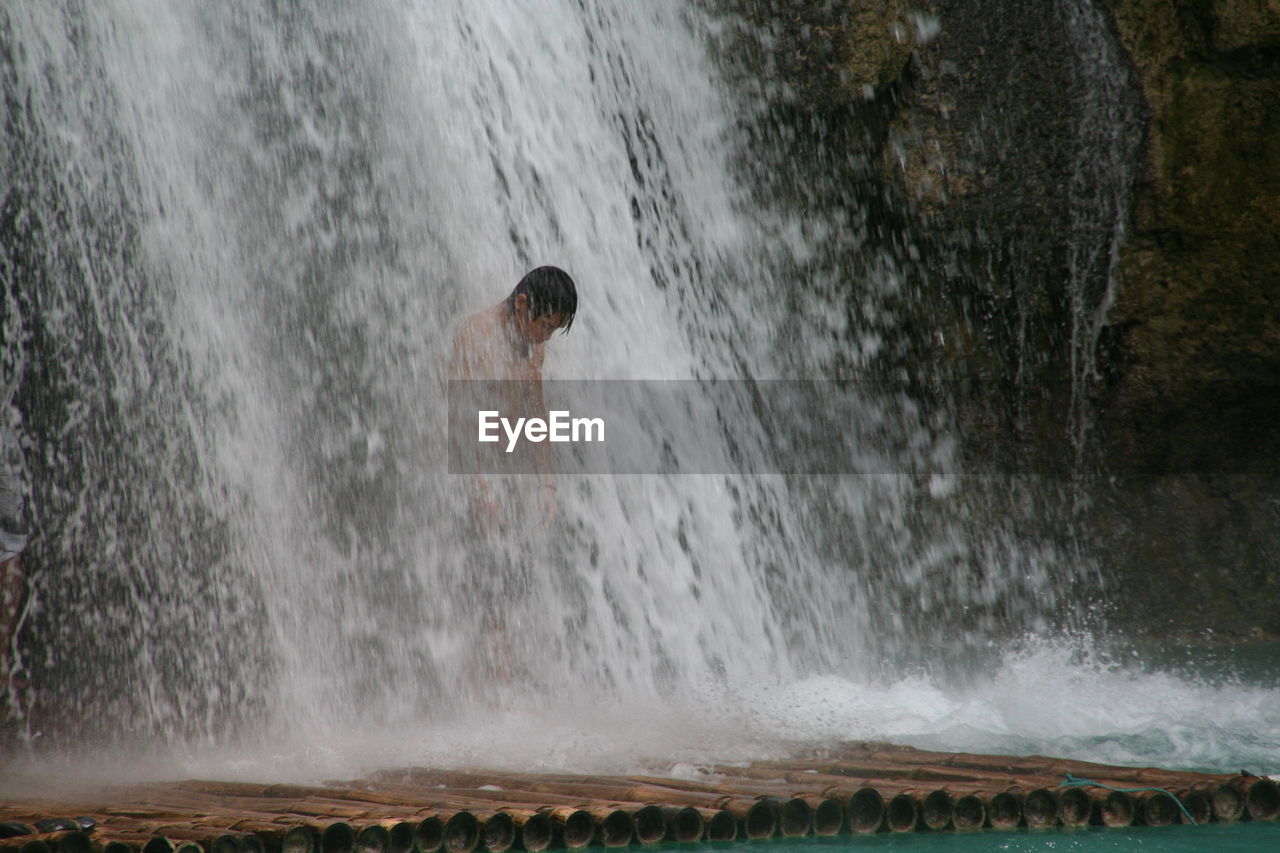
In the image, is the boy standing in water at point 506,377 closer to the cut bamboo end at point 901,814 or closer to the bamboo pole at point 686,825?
the bamboo pole at point 686,825

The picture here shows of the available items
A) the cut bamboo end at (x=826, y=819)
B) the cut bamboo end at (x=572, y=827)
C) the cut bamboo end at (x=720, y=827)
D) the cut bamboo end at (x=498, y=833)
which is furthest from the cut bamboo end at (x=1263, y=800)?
the cut bamboo end at (x=498, y=833)

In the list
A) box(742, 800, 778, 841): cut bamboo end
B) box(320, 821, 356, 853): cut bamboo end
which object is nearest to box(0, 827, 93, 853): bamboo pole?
box(320, 821, 356, 853): cut bamboo end

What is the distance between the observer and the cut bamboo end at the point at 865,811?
10.4ft

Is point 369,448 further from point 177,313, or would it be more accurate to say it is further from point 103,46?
point 103,46

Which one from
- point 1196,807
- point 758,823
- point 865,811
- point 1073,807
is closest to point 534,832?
point 758,823

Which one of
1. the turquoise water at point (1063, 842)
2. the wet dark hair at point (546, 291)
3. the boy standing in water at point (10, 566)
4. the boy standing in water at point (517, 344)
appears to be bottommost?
the turquoise water at point (1063, 842)

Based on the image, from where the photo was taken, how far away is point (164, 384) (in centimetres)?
580

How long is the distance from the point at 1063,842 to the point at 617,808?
3.83 ft

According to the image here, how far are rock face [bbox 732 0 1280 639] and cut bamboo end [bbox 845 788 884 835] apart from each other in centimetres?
410

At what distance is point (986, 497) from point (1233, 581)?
1.44 meters

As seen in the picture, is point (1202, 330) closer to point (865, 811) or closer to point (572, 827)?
point (865, 811)

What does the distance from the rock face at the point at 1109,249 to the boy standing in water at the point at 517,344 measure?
305 cm

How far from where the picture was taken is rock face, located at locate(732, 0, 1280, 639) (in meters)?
6.60

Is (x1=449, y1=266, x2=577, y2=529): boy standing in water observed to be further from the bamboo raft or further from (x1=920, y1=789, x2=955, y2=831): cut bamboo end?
(x1=920, y1=789, x2=955, y2=831): cut bamboo end
